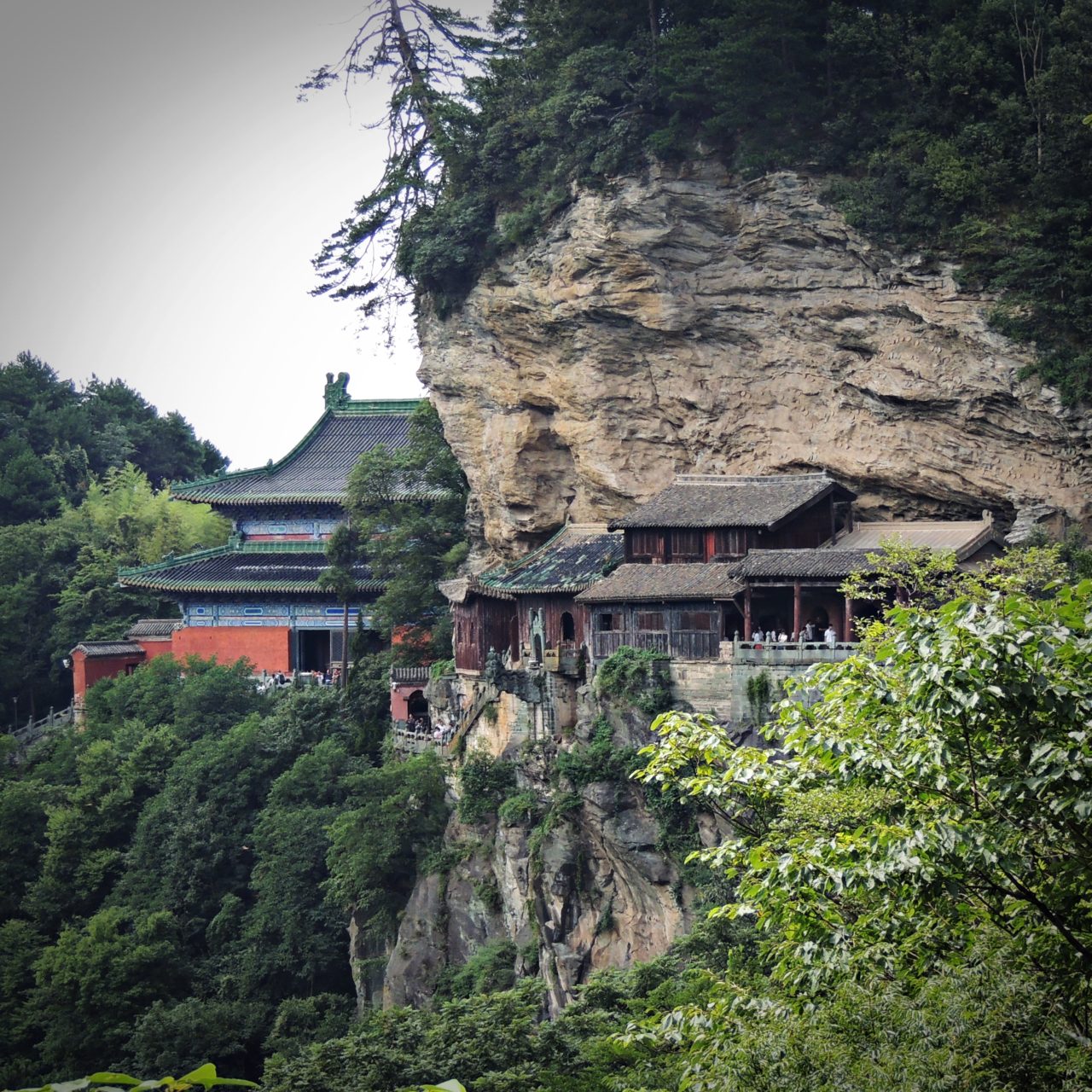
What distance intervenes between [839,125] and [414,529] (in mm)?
15858

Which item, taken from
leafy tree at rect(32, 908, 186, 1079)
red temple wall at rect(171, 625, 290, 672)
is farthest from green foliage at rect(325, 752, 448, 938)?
red temple wall at rect(171, 625, 290, 672)

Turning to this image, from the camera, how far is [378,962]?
33094 mm

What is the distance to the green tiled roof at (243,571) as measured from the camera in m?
46.1

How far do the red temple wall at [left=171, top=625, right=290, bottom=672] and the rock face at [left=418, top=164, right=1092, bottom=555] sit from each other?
10.3m

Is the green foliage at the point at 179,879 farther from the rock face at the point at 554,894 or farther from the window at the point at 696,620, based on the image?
the window at the point at 696,620

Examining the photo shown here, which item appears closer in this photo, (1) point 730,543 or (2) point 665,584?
(2) point 665,584

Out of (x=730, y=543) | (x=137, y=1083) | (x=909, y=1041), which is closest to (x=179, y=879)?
(x=730, y=543)

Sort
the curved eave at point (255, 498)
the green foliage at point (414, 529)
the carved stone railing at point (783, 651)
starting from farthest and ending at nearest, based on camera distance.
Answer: the curved eave at point (255, 498), the green foliage at point (414, 529), the carved stone railing at point (783, 651)

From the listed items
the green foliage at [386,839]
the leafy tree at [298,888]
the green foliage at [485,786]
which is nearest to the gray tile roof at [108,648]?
the leafy tree at [298,888]

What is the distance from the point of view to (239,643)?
1842 inches

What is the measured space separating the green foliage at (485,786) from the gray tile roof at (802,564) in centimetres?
657

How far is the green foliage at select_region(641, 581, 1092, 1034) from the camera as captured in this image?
36.7ft

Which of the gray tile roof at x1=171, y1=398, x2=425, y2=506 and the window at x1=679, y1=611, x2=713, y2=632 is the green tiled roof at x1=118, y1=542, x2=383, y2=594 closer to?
the gray tile roof at x1=171, y1=398, x2=425, y2=506

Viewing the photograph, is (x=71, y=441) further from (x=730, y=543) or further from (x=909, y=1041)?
(x=909, y=1041)
